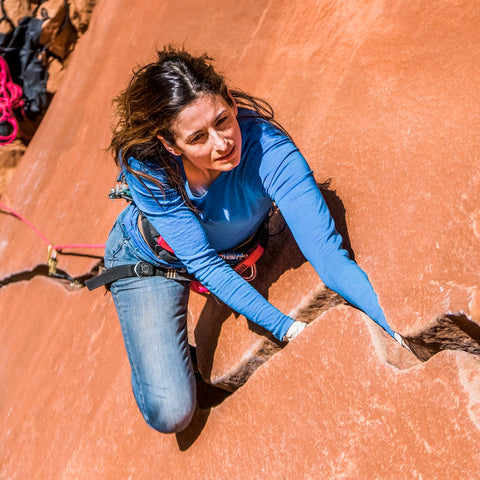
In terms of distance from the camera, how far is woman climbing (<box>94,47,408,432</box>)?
1.36 metres

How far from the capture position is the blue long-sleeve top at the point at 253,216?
1.42m

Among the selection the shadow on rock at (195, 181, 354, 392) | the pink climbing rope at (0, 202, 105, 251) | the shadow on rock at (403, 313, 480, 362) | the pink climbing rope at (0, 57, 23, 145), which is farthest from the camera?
the pink climbing rope at (0, 57, 23, 145)

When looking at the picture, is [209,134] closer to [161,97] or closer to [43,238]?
[161,97]

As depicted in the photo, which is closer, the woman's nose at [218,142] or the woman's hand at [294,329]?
the woman's nose at [218,142]

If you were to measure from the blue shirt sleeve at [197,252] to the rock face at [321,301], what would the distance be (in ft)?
0.40

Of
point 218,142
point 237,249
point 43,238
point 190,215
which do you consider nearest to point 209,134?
point 218,142

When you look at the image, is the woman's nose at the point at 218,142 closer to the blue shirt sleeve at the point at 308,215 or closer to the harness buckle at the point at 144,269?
the blue shirt sleeve at the point at 308,215

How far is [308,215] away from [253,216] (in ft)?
0.77

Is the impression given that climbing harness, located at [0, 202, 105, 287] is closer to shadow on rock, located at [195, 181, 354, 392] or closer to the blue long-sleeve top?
shadow on rock, located at [195, 181, 354, 392]

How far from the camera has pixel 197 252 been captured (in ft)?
5.14

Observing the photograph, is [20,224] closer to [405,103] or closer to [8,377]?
[8,377]

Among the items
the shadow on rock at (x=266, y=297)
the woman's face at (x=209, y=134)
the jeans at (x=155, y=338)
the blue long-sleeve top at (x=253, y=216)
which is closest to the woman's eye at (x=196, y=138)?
the woman's face at (x=209, y=134)

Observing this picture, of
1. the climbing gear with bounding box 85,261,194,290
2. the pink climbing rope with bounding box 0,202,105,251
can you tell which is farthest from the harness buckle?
the pink climbing rope with bounding box 0,202,105,251

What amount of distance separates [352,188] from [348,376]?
58 cm
